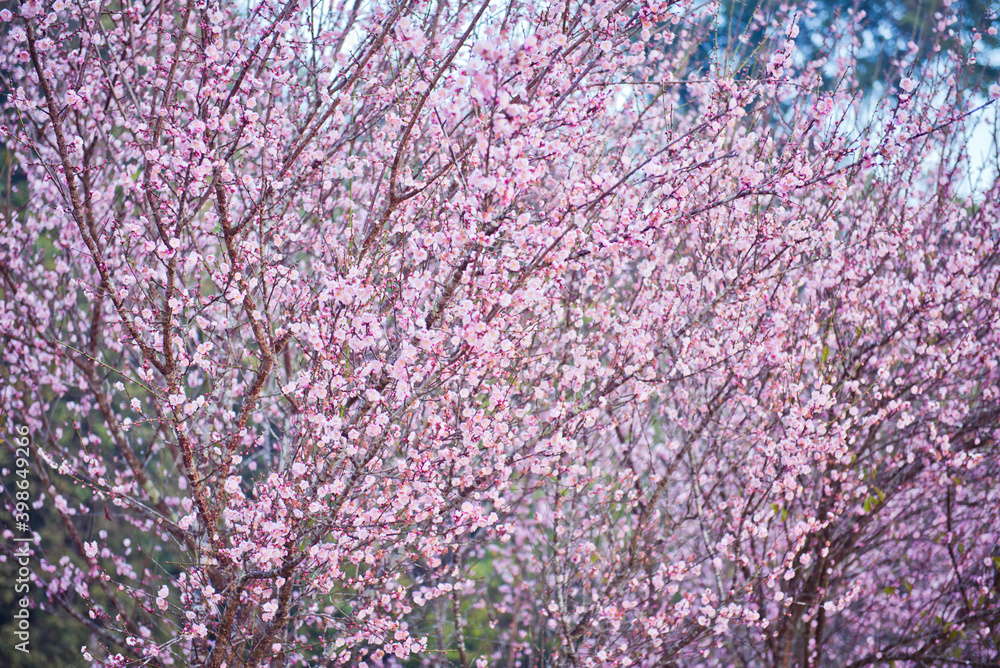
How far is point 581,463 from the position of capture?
17.5 ft

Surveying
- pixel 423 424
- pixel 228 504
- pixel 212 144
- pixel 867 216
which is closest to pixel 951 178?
pixel 867 216

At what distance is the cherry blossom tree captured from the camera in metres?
3.46

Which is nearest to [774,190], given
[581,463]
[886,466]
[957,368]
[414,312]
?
[414,312]

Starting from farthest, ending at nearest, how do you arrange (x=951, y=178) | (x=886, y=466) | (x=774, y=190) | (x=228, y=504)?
(x=951, y=178) < (x=886, y=466) < (x=228, y=504) < (x=774, y=190)

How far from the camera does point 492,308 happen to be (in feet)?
11.2

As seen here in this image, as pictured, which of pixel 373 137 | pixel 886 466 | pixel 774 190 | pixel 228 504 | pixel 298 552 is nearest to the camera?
pixel 774 190

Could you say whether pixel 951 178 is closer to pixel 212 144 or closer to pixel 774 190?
pixel 774 190

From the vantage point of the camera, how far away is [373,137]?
5.31 metres

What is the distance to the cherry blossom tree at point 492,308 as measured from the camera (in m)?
3.46

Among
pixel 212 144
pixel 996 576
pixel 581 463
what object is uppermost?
pixel 212 144

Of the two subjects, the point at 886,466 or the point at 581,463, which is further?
the point at 886,466

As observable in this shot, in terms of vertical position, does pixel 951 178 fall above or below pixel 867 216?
above

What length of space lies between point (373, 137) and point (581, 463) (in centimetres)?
326

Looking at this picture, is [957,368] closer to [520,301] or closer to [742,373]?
[742,373]
